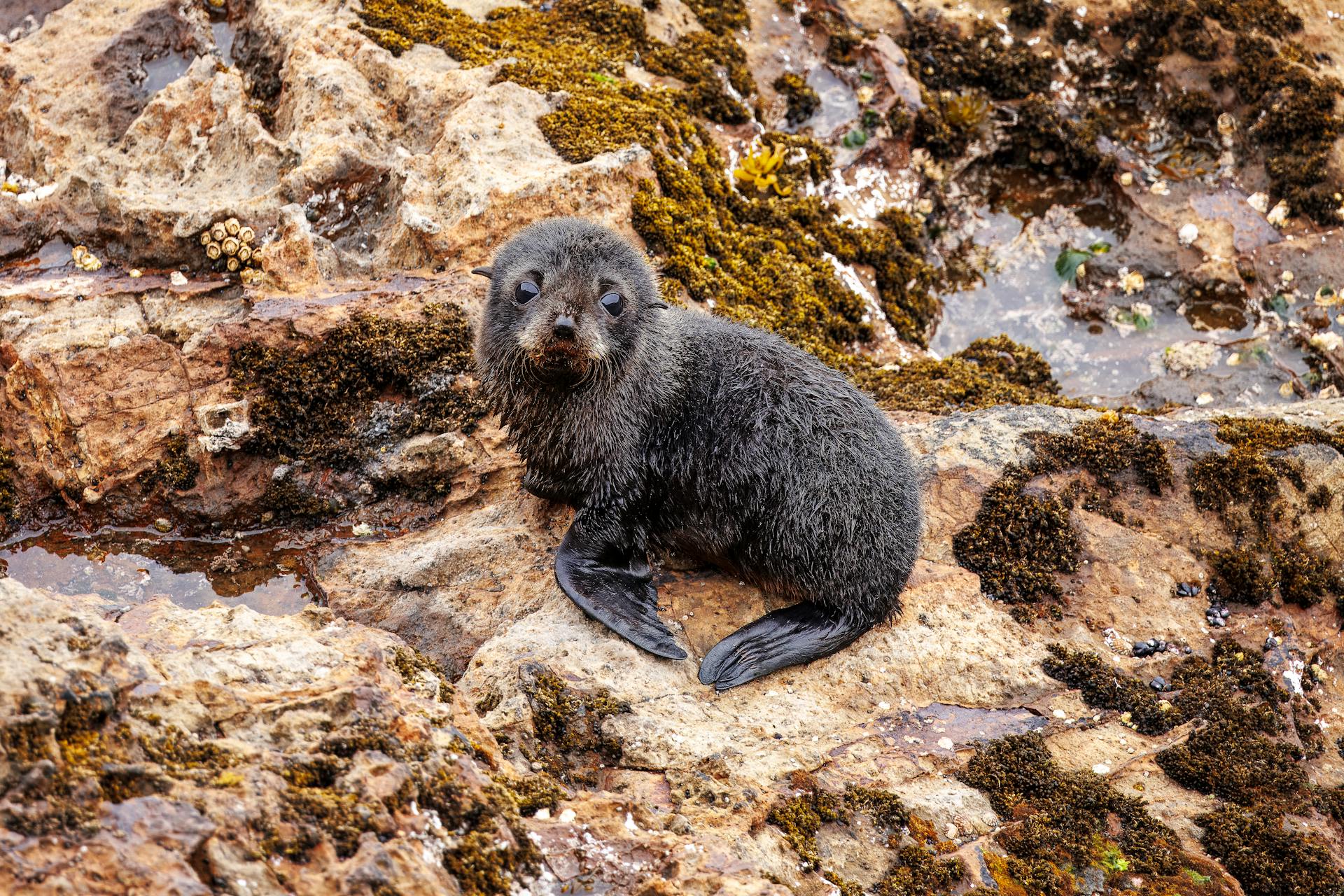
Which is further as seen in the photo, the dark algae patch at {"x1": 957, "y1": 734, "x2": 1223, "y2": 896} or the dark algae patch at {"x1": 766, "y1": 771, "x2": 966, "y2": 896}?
the dark algae patch at {"x1": 957, "y1": 734, "x2": 1223, "y2": 896}

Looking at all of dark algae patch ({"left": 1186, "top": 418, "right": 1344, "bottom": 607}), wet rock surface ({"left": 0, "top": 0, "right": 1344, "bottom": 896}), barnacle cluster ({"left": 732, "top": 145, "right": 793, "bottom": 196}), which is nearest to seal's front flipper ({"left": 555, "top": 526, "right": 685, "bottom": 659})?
wet rock surface ({"left": 0, "top": 0, "right": 1344, "bottom": 896})

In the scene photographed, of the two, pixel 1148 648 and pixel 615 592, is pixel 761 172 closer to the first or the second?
pixel 615 592

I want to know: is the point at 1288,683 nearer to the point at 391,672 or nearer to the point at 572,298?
the point at 572,298

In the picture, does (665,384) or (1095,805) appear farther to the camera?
(665,384)

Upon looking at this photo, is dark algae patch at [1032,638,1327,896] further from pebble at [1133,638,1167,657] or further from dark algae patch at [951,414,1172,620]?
dark algae patch at [951,414,1172,620]

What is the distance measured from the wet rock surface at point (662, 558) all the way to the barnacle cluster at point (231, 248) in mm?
40

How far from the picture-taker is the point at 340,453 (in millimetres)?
7449

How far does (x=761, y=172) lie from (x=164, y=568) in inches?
255

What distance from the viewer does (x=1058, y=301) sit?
10789 millimetres

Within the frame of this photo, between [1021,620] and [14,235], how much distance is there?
806 cm

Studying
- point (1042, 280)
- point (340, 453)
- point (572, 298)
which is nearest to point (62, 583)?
point (340, 453)

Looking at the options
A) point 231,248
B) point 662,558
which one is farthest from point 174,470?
point 662,558

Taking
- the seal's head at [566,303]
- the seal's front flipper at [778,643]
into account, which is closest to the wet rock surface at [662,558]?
the seal's front flipper at [778,643]

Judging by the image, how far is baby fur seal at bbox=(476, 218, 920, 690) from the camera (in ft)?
20.5
